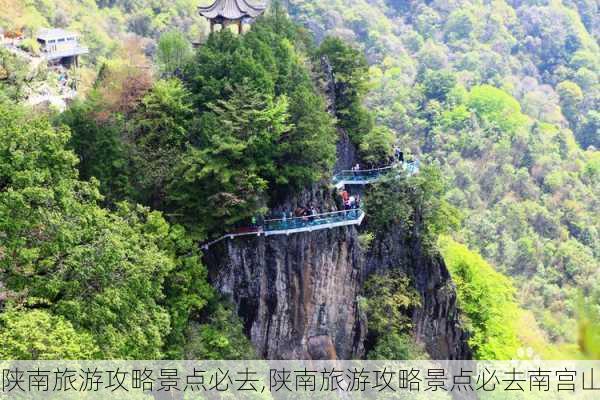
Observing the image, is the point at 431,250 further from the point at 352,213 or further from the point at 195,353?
the point at 195,353

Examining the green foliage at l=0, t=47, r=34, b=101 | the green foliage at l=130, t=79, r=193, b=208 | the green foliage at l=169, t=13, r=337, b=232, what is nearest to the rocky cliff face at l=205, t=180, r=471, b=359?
the green foliage at l=169, t=13, r=337, b=232

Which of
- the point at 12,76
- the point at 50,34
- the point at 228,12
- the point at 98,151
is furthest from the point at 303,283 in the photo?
the point at 50,34

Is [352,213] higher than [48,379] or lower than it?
higher

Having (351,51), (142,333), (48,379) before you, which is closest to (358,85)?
(351,51)

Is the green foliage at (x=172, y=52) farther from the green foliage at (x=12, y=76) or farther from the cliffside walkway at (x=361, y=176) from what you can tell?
the cliffside walkway at (x=361, y=176)

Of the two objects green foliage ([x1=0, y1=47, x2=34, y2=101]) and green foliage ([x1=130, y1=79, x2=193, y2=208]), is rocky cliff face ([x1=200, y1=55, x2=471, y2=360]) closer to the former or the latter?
green foliage ([x1=130, y1=79, x2=193, y2=208])

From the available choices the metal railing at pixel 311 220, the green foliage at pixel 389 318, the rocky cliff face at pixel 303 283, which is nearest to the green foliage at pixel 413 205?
the rocky cliff face at pixel 303 283
